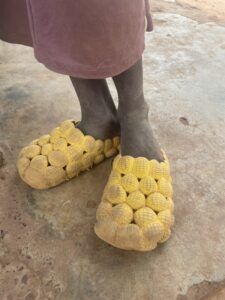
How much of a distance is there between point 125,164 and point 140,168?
3 cm

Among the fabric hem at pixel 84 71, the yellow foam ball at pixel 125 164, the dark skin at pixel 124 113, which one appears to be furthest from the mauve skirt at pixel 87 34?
the yellow foam ball at pixel 125 164

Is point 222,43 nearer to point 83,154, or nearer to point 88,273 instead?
point 83,154

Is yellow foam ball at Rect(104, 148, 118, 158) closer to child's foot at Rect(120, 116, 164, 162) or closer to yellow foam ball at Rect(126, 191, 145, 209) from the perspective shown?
child's foot at Rect(120, 116, 164, 162)

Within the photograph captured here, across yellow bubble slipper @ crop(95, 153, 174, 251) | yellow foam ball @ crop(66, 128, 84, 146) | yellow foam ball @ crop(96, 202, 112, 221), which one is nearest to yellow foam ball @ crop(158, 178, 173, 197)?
yellow bubble slipper @ crop(95, 153, 174, 251)

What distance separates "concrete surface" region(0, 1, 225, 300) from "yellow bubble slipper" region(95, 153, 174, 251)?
61 millimetres

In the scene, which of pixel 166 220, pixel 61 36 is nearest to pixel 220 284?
pixel 166 220

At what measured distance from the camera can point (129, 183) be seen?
2.58 feet

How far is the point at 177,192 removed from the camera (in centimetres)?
89

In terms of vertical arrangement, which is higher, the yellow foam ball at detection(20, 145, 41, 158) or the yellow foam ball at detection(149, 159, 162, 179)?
the yellow foam ball at detection(149, 159, 162, 179)

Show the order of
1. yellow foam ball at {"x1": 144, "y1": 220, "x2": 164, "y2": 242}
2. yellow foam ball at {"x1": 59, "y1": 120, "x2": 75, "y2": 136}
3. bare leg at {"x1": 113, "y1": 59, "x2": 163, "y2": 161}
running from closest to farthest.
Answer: yellow foam ball at {"x1": 144, "y1": 220, "x2": 164, "y2": 242} < bare leg at {"x1": 113, "y1": 59, "x2": 163, "y2": 161} < yellow foam ball at {"x1": 59, "y1": 120, "x2": 75, "y2": 136}

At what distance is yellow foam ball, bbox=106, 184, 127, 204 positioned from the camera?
770mm

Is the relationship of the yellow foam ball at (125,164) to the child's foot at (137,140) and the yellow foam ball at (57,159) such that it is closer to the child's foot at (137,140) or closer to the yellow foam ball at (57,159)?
the child's foot at (137,140)

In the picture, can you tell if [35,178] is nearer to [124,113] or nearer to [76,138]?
[76,138]

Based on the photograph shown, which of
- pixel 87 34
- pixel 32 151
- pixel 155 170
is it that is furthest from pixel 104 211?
pixel 87 34
